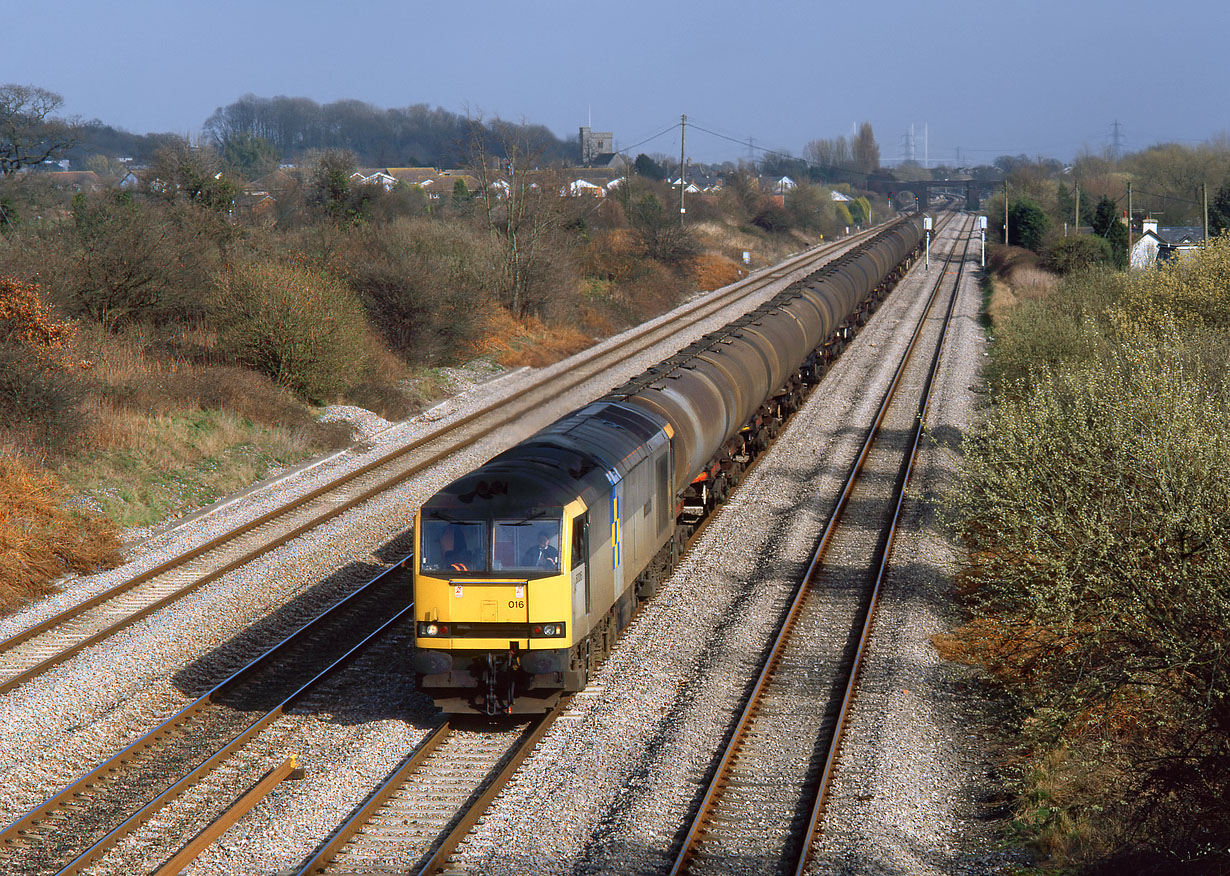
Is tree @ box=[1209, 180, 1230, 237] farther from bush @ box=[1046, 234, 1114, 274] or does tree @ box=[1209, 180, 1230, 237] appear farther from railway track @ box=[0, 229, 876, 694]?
railway track @ box=[0, 229, 876, 694]

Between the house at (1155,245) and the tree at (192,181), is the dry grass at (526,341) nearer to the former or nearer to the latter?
the tree at (192,181)

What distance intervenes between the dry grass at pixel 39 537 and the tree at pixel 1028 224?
64.0 m

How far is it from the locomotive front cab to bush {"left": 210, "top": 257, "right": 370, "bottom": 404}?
60.1 feet

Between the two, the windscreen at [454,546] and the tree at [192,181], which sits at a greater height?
the tree at [192,181]

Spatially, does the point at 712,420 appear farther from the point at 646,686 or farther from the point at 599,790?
the point at 599,790

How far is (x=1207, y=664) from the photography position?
981 centimetres

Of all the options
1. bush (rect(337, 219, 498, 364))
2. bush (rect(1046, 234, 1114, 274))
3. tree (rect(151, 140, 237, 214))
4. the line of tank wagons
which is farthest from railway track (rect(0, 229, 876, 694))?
bush (rect(1046, 234, 1114, 274))

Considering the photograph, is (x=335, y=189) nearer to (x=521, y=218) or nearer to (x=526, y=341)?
(x=521, y=218)

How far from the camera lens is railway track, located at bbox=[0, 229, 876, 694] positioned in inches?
Answer: 597

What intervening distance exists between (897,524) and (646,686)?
856 cm

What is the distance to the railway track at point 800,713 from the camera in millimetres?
10156

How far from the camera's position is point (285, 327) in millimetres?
29031

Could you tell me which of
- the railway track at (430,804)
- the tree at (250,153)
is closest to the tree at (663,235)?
the railway track at (430,804)

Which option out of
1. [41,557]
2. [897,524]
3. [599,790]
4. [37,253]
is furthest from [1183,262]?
[37,253]
